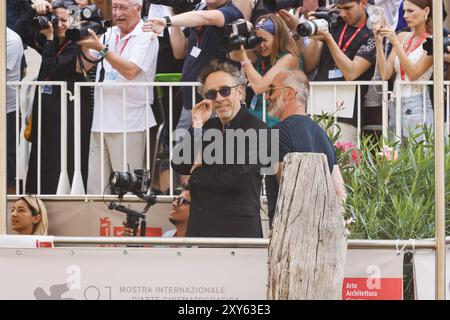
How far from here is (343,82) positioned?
24.0ft

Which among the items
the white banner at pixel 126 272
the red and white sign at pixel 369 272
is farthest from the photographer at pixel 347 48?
the white banner at pixel 126 272

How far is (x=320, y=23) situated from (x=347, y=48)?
0.27 meters

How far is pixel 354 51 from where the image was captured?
732cm

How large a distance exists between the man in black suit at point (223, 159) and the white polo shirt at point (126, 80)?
432 millimetres

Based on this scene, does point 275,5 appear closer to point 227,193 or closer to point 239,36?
point 239,36

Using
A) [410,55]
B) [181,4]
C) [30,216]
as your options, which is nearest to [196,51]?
[181,4]

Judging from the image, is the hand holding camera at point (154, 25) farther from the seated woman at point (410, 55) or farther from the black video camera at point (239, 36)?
the seated woman at point (410, 55)

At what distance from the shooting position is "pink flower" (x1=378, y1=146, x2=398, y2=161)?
736 cm

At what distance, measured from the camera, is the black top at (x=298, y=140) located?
23.3ft

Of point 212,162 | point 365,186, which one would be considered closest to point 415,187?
point 365,186

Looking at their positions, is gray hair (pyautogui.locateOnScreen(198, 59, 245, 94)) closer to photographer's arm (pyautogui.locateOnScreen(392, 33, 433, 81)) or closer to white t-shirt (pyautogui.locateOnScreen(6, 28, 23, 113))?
photographer's arm (pyautogui.locateOnScreen(392, 33, 433, 81))

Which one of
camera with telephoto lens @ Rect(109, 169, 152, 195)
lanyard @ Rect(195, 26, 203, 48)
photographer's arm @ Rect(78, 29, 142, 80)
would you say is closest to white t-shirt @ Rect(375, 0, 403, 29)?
lanyard @ Rect(195, 26, 203, 48)

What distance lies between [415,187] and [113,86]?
7.18ft

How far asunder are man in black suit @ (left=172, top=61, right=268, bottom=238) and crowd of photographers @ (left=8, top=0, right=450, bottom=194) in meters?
0.10
